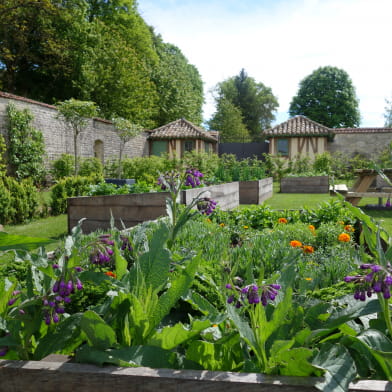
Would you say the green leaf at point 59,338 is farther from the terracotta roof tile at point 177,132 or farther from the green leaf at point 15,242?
the terracotta roof tile at point 177,132

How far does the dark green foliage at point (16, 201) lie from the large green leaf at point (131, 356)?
6.41 meters

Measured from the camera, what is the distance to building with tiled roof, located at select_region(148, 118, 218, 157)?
22.6 m

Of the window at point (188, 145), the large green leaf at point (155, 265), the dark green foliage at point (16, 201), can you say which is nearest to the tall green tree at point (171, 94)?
the window at point (188, 145)

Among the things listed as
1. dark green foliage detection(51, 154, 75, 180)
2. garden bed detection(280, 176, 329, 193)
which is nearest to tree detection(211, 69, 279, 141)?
garden bed detection(280, 176, 329, 193)

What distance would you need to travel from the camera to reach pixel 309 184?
1377cm

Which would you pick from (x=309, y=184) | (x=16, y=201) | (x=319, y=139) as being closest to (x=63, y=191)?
(x=16, y=201)

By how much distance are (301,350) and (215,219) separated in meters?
3.55

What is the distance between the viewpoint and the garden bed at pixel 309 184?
45.0 ft

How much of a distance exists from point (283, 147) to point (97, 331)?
77.4 ft

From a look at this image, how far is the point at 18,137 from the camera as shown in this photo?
1216 centimetres

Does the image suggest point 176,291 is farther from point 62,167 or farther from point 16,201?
point 62,167

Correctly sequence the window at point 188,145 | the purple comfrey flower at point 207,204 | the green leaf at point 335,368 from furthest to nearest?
1. the window at point 188,145
2. the purple comfrey flower at point 207,204
3. the green leaf at point 335,368

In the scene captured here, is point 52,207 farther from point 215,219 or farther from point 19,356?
point 19,356

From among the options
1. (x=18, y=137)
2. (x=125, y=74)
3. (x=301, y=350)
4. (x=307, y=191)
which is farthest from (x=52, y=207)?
(x=125, y=74)
